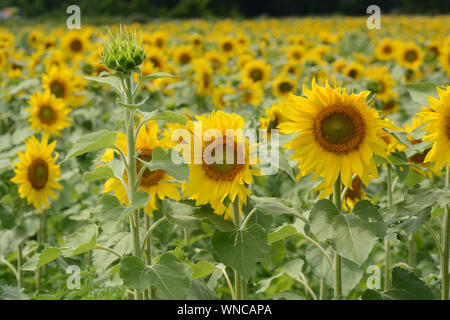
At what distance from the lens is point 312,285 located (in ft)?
8.75

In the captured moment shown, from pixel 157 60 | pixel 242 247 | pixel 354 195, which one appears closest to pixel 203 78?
pixel 157 60

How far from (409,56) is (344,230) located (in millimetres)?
4011

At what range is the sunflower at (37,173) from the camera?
2246 mm

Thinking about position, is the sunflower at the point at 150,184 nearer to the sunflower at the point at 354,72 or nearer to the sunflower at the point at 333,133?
the sunflower at the point at 333,133

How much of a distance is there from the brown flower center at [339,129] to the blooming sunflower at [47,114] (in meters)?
1.84

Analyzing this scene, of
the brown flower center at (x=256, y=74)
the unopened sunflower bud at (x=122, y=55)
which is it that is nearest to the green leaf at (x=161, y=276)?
the unopened sunflower bud at (x=122, y=55)

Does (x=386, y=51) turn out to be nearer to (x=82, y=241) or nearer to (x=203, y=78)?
(x=203, y=78)

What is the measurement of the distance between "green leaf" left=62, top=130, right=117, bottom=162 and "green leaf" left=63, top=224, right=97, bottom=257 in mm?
212

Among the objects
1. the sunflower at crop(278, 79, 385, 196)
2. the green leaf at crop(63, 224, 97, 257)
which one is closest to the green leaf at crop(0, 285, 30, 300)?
the green leaf at crop(63, 224, 97, 257)

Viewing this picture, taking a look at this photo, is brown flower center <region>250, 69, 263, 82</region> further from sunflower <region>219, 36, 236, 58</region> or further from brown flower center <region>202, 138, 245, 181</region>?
brown flower center <region>202, 138, 245, 181</region>

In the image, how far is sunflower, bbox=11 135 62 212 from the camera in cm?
225
